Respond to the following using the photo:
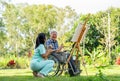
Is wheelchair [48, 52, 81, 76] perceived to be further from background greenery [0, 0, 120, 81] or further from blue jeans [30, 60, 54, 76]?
background greenery [0, 0, 120, 81]

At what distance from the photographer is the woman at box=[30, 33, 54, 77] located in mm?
8555

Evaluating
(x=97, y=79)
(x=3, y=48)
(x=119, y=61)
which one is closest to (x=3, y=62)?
(x=119, y=61)

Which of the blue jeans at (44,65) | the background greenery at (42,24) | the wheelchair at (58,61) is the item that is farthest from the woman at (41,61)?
the background greenery at (42,24)

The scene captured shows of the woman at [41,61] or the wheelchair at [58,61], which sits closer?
the woman at [41,61]

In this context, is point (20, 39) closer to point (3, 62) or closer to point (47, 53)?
point (3, 62)

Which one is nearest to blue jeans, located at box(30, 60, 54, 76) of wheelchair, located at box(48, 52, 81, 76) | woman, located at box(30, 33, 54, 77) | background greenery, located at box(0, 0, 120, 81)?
woman, located at box(30, 33, 54, 77)

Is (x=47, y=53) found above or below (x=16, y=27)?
below

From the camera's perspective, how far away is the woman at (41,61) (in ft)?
28.1

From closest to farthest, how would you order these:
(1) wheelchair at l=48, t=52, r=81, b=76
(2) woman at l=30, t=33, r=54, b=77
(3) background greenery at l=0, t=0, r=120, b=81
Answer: (2) woman at l=30, t=33, r=54, b=77 < (1) wheelchair at l=48, t=52, r=81, b=76 < (3) background greenery at l=0, t=0, r=120, b=81

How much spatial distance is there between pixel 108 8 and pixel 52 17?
7.13m

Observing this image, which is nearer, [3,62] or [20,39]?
[3,62]

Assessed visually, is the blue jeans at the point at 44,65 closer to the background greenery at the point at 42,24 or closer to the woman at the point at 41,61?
the woman at the point at 41,61

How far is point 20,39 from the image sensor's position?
178ft

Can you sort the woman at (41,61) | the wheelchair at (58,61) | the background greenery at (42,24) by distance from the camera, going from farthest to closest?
the background greenery at (42,24)
the wheelchair at (58,61)
the woman at (41,61)
